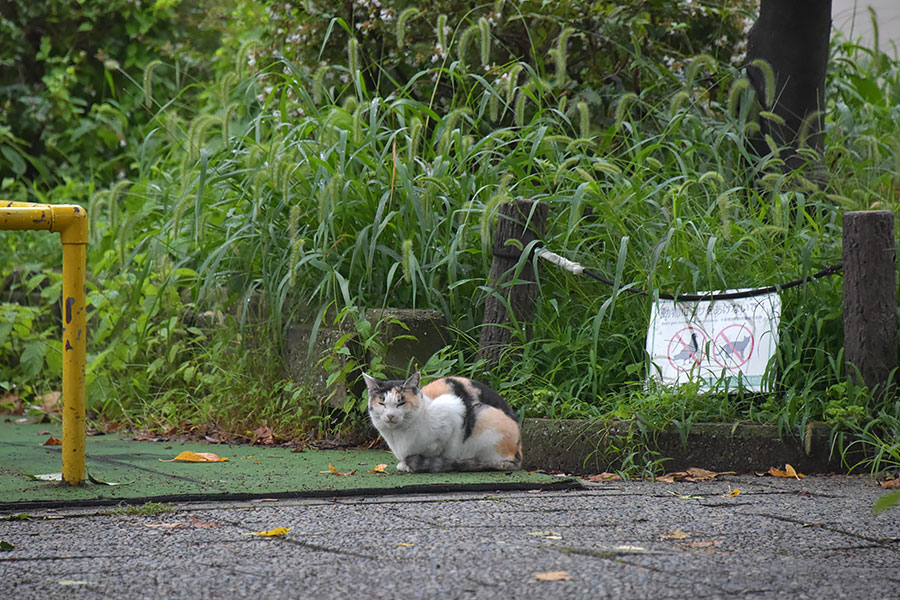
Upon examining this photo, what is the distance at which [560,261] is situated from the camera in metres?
4.00

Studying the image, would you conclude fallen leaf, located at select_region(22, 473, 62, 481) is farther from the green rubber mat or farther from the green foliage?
the green foliage

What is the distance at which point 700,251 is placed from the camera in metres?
4.07

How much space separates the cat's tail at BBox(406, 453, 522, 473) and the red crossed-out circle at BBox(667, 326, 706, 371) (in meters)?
0.75

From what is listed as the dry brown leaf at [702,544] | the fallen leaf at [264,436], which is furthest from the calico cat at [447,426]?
the dry brown leaf at [702,544]

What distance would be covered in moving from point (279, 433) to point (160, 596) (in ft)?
8.61

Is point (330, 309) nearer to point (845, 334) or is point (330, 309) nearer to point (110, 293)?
point (110, 293)

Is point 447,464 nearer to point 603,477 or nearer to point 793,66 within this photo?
point 603,477

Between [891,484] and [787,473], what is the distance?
0.35 m

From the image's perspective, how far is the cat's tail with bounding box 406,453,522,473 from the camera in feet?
11.7

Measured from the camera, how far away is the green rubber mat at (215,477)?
295 cm

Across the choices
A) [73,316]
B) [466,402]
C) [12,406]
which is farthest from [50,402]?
[466,402]

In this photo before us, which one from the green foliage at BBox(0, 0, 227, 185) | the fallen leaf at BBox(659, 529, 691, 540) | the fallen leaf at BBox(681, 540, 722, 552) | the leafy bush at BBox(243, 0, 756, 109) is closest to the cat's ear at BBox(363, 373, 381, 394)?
the fallen leaf at BBox(659, 529, 691, 540)

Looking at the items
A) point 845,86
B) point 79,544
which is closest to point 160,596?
point 79,544

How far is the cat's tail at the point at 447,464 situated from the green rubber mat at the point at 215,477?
0.20 ft
